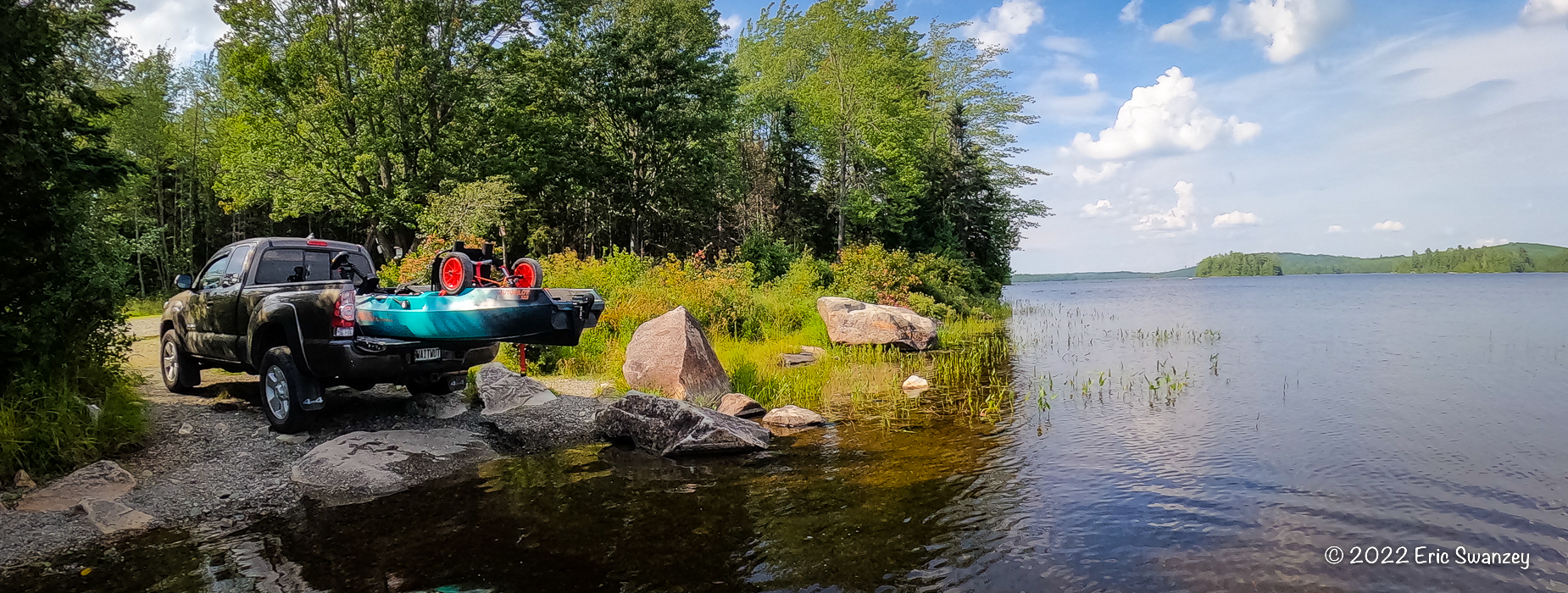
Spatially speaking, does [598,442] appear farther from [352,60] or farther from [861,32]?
[861,32]

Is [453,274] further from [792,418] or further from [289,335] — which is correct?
[792,418]

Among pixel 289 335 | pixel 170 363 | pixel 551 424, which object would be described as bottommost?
pixel 551 424

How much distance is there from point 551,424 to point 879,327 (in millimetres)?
10240

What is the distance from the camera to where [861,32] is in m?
33.3

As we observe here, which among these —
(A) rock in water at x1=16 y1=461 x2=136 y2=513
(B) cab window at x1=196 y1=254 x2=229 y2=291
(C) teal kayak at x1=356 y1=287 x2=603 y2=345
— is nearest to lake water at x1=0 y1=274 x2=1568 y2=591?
(A) rock in water at x1=16 y1=461 x2=136 y2=513

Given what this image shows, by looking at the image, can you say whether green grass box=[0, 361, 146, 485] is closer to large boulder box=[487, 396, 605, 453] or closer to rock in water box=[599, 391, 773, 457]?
large boulder box=[487, 396, 605, 453]

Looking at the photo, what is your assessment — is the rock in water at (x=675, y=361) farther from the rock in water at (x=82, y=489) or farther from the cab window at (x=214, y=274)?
the rock in water at (x=82, y=489)

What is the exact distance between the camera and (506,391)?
377 inches

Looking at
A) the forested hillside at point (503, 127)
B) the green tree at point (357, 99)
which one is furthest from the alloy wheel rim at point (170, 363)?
the green tree at point (357, 99)

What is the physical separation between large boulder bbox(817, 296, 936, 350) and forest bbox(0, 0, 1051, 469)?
145 inches

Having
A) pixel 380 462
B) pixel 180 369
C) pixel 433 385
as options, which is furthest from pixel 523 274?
pixel 180 369

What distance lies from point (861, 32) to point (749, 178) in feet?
29.4

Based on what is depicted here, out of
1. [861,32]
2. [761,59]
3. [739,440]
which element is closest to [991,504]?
[739,440]

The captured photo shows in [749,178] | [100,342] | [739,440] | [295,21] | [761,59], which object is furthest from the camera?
[761,59]
